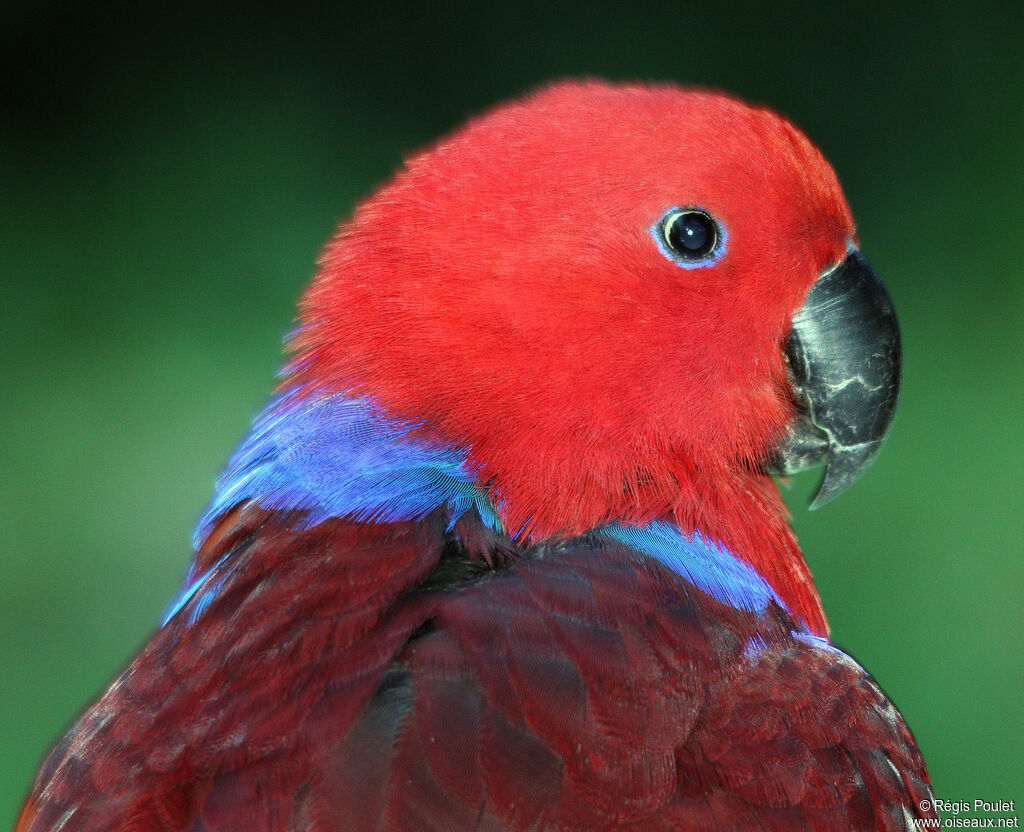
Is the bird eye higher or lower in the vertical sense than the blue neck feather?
higher

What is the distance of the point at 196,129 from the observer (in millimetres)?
3152

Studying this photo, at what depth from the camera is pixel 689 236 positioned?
118cm

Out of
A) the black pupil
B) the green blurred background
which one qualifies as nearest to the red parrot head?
the black pupil

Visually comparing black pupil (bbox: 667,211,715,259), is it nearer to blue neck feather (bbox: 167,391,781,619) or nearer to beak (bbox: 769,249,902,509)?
beak (bbox: 769,249,902,509)

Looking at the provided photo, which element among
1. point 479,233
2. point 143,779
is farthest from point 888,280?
point 143,779

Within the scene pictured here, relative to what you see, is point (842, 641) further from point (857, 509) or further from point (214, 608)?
point (214, 608)

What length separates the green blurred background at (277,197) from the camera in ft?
9.48

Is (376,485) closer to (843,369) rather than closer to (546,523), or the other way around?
(546,523)

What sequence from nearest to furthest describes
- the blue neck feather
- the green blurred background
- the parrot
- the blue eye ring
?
1. the parrot
2. the blue neck feather
3. the blue eye ring
4. the green blurred background

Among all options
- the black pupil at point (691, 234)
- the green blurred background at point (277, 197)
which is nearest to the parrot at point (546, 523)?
the black pupil at point (691, 234)

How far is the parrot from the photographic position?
2.80ft

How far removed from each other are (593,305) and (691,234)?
136mm

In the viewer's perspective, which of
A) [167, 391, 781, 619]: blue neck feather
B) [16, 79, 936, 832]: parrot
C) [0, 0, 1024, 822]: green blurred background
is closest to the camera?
[16, 79, 936, 832]: parrot

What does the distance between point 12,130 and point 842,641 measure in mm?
2664
